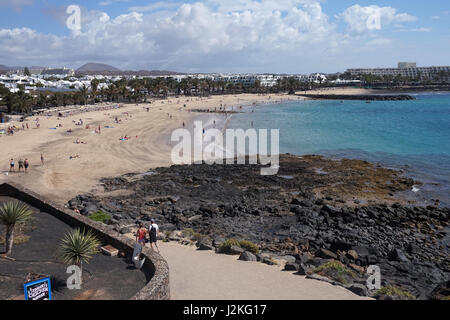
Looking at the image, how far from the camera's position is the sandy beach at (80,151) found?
23.1 m

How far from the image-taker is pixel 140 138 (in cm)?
3856

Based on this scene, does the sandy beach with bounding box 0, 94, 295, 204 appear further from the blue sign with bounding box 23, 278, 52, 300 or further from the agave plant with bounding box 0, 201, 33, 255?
the blue sign with bounding box 23, 278, 52, 300

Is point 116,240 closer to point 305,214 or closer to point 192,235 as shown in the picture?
point 192,235

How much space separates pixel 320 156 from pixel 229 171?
1049cm

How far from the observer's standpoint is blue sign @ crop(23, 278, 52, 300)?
6656mm

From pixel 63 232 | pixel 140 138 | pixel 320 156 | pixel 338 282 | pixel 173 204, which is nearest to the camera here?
pixel 338 282

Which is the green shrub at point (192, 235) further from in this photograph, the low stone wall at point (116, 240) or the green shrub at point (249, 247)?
the low stone wall at point (116, 240)

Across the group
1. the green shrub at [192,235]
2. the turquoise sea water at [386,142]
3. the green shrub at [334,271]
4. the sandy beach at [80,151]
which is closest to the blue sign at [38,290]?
the green shrub at [192,235]

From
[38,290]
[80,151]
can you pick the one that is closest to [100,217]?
[38,290]

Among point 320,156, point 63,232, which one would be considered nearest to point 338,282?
point 63,232

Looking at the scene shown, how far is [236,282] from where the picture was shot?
980cm

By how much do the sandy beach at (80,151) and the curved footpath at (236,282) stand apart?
1146 centimetres
